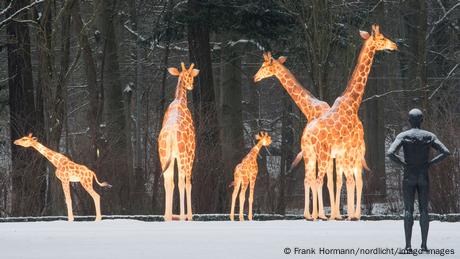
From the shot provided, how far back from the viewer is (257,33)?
26844mm

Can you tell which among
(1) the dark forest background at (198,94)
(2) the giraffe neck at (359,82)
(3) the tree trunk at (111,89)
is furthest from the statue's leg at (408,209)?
(3) the tree trunk at (111,89)

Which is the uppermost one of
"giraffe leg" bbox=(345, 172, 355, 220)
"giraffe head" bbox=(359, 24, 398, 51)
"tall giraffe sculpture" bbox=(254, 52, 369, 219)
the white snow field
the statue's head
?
"giraffe head" bbox=(359, 24, 398, 51)

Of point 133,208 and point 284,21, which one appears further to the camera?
point 284,21

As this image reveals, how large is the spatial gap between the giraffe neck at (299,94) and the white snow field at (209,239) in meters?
1.97

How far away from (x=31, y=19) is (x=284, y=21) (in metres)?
6.42

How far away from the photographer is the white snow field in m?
14.0

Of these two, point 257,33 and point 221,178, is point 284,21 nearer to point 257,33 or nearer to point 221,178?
point 257,33

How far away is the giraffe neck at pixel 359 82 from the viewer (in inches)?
744

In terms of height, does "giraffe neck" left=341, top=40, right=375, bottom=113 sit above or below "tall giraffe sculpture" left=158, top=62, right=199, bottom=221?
above

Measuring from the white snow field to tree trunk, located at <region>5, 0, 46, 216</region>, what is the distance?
4595 millimetres

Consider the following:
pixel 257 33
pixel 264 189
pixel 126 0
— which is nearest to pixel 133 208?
pixel 264 189

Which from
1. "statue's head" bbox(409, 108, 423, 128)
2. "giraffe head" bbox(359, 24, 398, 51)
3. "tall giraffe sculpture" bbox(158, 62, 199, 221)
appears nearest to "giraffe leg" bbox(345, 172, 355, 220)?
"giraffe head" bbox(359, 24, 398, 51)

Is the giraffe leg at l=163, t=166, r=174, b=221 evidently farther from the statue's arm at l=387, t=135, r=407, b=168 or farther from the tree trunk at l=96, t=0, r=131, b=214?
the tree trunk at l=96, t=0, r=131, b=214

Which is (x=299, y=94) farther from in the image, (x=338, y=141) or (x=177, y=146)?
(x=177, y=146)
